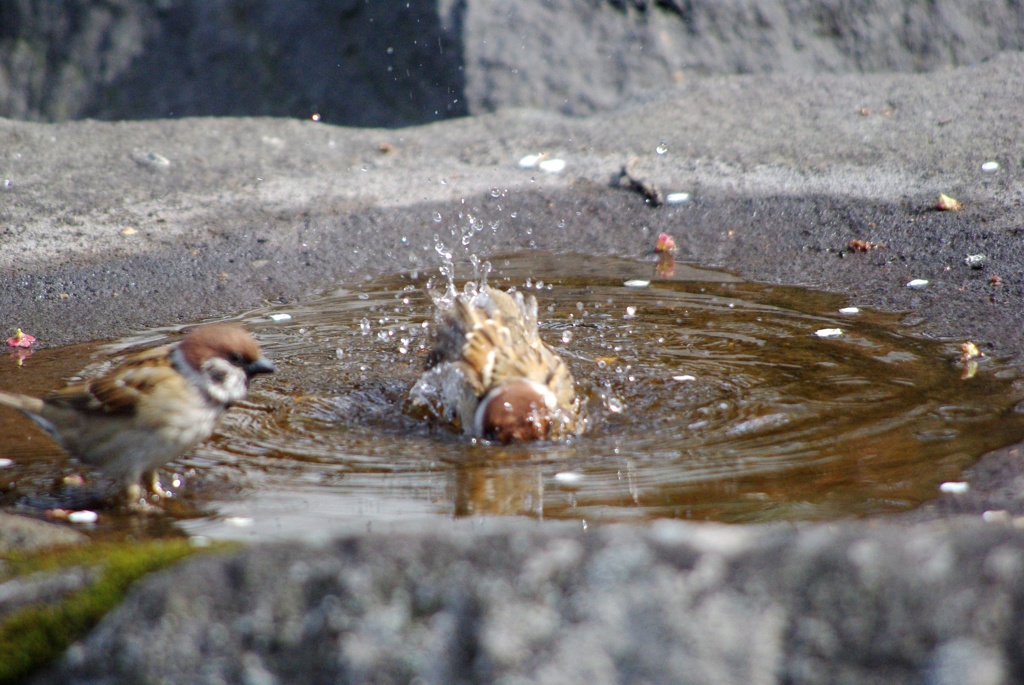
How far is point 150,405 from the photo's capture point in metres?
4.08

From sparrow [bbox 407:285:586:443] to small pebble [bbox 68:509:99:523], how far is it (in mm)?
1656

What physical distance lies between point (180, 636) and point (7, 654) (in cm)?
43

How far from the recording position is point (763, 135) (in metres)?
8.95

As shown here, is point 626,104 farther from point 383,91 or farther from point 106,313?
point 106,313

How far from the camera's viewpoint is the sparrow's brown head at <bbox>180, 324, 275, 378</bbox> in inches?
164

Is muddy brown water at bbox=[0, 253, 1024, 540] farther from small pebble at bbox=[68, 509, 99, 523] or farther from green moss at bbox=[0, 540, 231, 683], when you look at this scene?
green moss at bbox=[0, 540, 231, 683]

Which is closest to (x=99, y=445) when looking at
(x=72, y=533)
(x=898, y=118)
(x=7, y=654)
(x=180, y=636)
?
(x=72, y=533)

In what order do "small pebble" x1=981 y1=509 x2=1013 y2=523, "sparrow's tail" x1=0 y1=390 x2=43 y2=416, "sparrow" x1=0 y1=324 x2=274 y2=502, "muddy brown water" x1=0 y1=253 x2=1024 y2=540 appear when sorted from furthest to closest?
1. "sparrow's tail" x1=0 y1=390 x2=43 y2=416
2. "sparrow" x1=0 y1=324 x2=274 y2=502
3. "muddy brown water" x1=0 y1=253 x2=1024 y2=540
4. "small pebble" x1=981 y1=509 x2=1013 y2=523

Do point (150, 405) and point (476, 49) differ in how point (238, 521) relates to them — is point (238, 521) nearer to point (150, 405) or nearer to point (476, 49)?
point (150, 405)

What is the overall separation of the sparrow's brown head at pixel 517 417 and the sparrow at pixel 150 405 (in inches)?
40.6

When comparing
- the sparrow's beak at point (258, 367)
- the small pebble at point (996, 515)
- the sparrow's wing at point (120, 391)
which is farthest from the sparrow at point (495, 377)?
the small pebble at point (996, 515)

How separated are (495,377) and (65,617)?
124 inches

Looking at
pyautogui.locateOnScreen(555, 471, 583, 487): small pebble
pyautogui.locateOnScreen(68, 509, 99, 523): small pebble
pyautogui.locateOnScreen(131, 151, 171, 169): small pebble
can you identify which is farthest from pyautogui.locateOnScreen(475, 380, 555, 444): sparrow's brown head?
pyautogui.locateOnScreen(131, 151, 171, 169): small pebble

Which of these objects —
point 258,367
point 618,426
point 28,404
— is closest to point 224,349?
point 258,367
